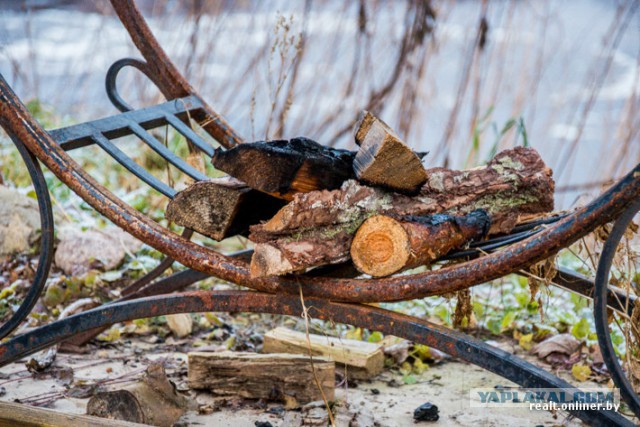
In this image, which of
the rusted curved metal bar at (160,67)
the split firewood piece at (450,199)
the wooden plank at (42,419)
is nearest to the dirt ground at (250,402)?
the wooden plank at (42,419)

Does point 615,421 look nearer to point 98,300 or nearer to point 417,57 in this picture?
point 98,300

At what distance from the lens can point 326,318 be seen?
142 cm

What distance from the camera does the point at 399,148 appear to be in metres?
1.38

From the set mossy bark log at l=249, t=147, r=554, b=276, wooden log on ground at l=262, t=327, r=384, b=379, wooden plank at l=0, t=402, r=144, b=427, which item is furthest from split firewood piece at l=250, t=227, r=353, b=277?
wooden log on ground at l=262, t=327, r=384, b=379

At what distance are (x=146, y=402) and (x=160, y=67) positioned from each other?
1020 millimetres

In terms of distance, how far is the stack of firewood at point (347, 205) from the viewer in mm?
1365

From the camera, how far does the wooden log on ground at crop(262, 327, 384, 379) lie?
2039 mm

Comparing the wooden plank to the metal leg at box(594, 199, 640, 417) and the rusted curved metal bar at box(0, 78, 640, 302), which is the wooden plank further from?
the metal leg at box(594, 199, 640, 417)

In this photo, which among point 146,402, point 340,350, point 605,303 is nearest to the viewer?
point 605,303

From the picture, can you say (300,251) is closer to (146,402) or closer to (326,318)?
(326,318)

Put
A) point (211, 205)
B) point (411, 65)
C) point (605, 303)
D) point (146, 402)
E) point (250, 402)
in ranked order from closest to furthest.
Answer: point (605, 303) < point (211, 205) < point (146, 402) < point (250, 402) < point (411, 65)

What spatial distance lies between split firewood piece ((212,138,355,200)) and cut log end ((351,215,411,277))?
14cm

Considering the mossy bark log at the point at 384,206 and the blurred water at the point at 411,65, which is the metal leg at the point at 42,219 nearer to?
the mossy bark log at the point at 384,206

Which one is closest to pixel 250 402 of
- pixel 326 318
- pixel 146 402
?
pixel 146 402
